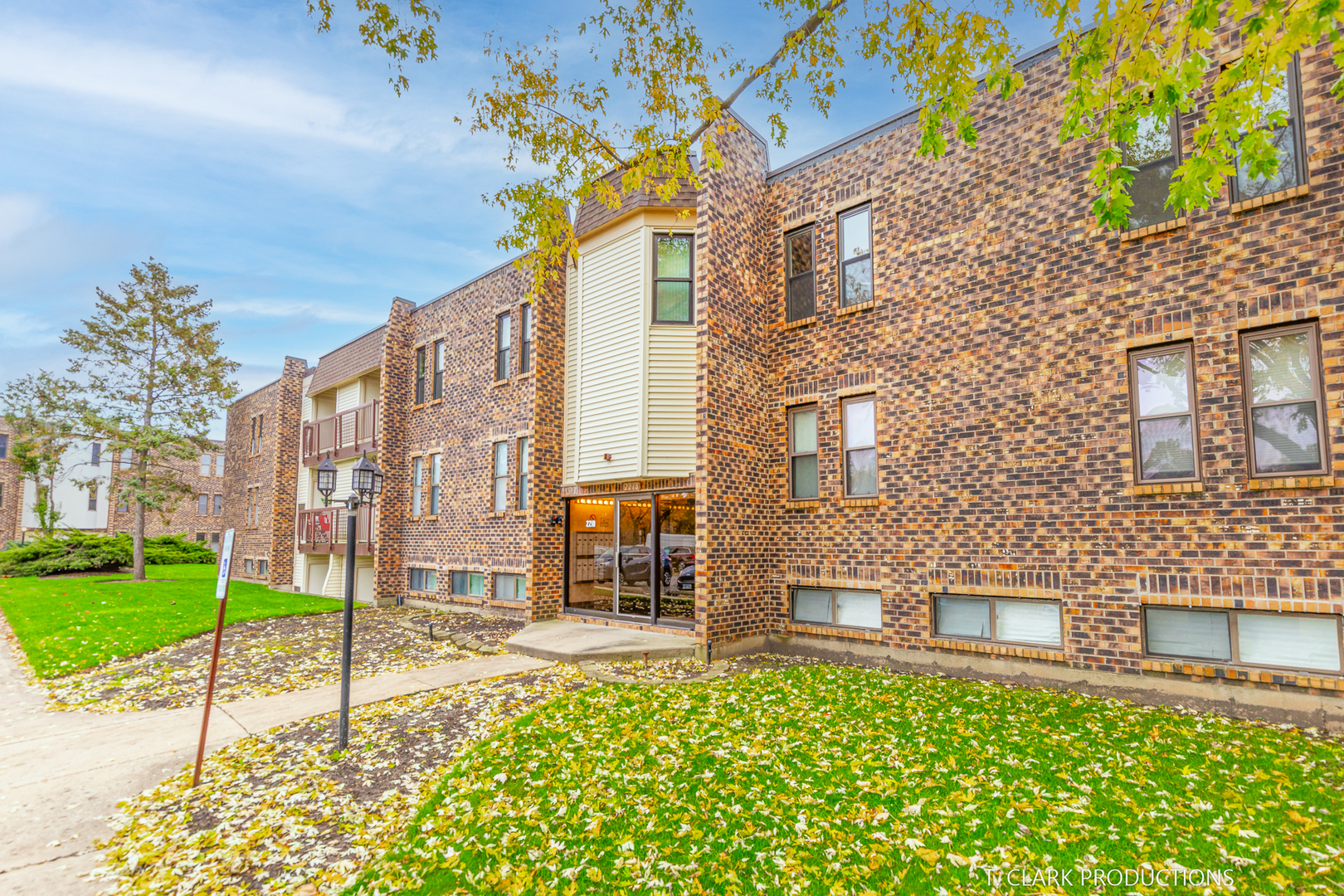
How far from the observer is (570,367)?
13555 millimetres

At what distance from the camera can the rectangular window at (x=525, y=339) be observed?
1456cm

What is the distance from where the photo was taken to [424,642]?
1183 centimetres

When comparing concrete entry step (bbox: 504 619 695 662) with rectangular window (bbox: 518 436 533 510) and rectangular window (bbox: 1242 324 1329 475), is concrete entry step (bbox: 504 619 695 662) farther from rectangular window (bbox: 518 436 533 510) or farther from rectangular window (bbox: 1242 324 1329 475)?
rectangular window (bbox: 1242 324 1329 475)

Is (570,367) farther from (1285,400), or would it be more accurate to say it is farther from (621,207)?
(1285,400)

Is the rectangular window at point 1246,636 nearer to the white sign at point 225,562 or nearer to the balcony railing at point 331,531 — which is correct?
the white sign at point 225,562

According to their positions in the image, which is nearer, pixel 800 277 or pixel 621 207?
pixel 800 277

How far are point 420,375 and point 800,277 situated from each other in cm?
1258

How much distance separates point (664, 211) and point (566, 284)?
351 centimetres

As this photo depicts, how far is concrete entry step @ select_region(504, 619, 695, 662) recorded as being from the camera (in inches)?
377

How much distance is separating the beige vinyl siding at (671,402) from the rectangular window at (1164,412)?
20.6 feet

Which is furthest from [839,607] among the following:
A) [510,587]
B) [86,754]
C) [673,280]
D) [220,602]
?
[86,754]

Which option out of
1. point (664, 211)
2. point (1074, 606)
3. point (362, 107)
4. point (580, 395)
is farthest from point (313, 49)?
point (1074, 606)

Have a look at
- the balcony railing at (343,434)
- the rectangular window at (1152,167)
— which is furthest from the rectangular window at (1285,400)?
the balcony railing at (343,434)

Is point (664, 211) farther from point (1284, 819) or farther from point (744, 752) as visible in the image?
point (1284, 819)
